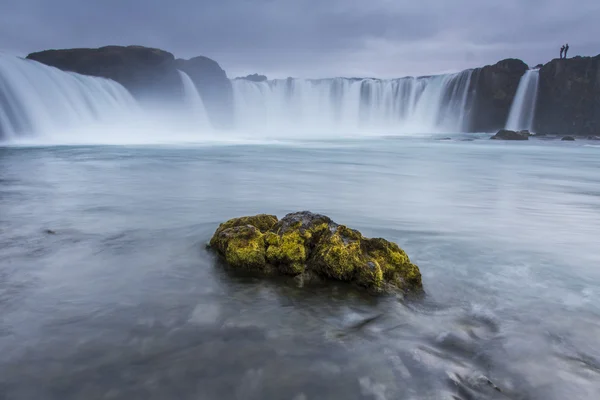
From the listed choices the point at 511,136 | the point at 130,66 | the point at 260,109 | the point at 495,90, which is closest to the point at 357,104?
the point at 260,109

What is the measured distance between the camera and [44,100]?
3159 centimetres

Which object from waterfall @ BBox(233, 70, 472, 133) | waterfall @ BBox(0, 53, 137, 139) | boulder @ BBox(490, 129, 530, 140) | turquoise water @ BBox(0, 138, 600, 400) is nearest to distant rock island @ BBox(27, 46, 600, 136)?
waterfall @ BBox(233, 70, 472, 133)

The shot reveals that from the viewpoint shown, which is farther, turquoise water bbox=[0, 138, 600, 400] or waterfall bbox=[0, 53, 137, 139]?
waterfall bbox=[0, 53, 137, 139]

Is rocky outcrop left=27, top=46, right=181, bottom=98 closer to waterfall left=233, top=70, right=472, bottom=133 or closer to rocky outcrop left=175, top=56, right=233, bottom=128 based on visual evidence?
rocky outcrop left=175, top=56, right=233, bottom=128

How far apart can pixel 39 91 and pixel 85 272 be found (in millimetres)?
32470

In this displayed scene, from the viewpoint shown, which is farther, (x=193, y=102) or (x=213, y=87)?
(x=213, y=87)

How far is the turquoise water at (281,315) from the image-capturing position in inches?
133

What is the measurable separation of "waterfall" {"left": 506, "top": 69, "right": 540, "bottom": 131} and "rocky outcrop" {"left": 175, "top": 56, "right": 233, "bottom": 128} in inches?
1597

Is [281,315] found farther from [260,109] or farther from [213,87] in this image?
[260,109]

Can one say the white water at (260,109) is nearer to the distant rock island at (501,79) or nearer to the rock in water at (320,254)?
the distant rock island at (501,79)

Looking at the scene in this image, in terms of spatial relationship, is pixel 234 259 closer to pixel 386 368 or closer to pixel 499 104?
pixel 386 368

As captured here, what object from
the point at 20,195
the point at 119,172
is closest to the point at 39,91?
the point at 119,172

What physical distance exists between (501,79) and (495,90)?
5.24 feet

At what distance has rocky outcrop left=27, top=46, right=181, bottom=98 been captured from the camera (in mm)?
54281
